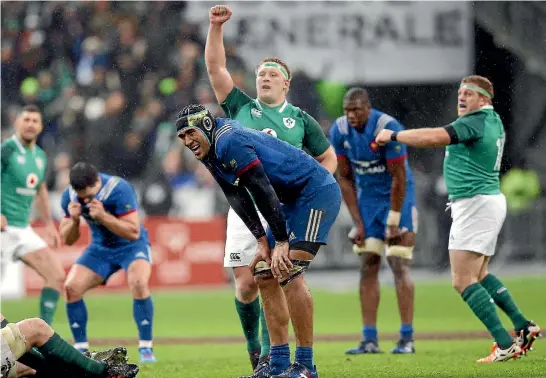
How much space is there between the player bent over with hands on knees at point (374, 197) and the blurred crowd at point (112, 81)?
1053 cm

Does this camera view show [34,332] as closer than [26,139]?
Yes

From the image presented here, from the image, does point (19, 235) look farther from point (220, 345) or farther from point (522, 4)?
point (522, 4)

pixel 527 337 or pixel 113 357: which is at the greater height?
pixel 113 357

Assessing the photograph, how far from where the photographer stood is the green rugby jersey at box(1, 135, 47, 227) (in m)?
14.2

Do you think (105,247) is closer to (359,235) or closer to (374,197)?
(359,235)

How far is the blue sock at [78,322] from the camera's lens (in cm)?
1174

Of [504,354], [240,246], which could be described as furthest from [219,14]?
[504,354]

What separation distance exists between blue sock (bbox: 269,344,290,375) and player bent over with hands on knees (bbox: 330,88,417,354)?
3.61 meters

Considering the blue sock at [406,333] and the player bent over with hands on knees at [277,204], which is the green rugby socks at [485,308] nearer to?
the blue sock at [406,333]

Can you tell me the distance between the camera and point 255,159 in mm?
7883

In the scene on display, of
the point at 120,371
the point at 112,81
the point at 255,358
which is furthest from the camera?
the point at 112,81

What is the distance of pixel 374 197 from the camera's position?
41.3ft

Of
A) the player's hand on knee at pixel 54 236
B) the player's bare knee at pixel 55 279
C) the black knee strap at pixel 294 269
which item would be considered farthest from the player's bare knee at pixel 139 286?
the black knee strap at pixel 294 269

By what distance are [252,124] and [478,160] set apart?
7.74ft
